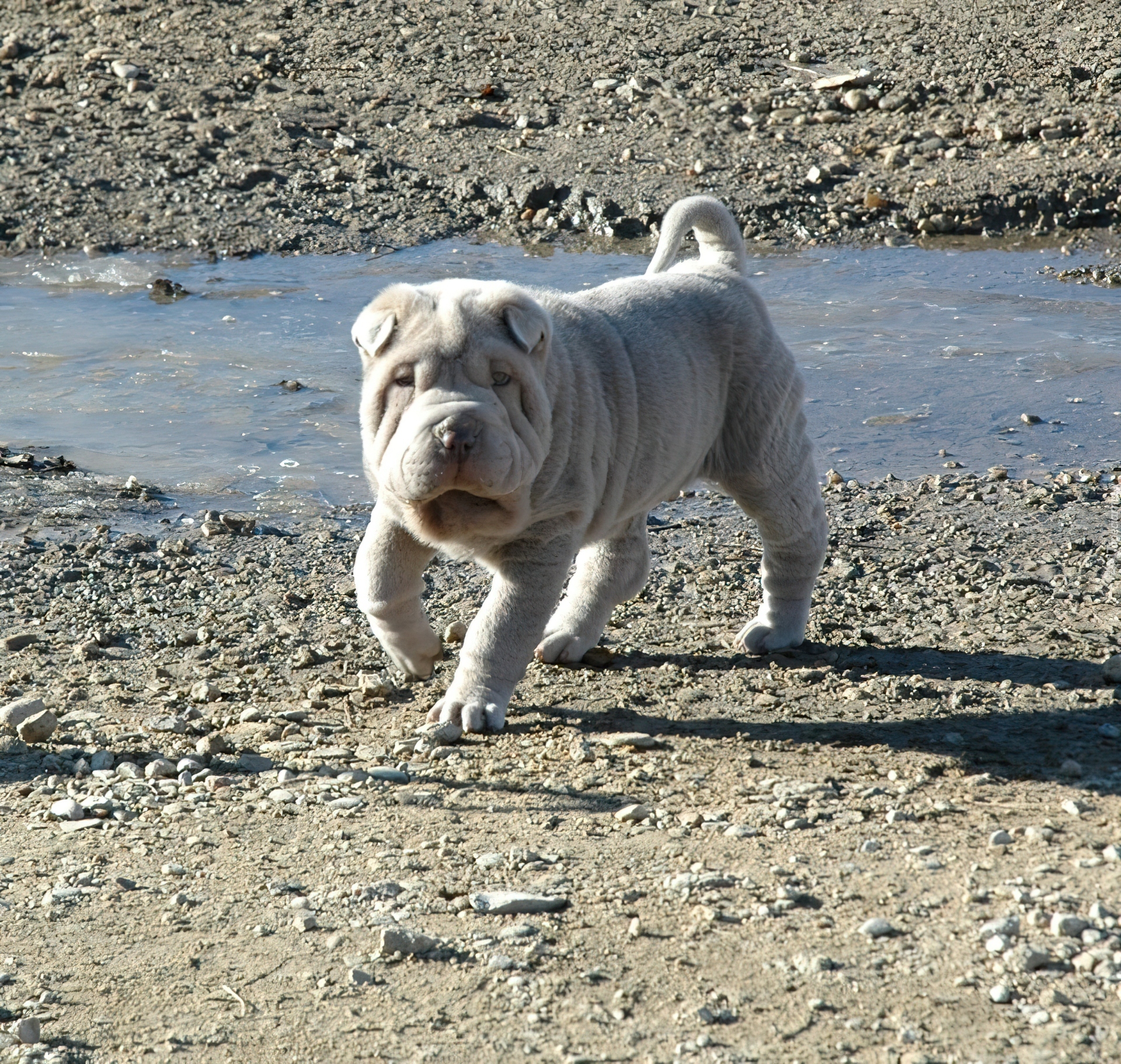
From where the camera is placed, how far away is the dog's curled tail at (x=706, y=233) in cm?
623

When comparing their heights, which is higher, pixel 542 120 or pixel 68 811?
pixel 542 120

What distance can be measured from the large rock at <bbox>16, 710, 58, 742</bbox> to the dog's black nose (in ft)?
5.80

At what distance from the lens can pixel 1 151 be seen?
45.2ft

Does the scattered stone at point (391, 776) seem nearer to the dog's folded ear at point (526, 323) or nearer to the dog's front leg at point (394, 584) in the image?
the dog's front leg at point (394, 584)

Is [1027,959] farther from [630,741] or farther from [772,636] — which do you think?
[772,636]

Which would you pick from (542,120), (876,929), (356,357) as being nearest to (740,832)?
(876,929)

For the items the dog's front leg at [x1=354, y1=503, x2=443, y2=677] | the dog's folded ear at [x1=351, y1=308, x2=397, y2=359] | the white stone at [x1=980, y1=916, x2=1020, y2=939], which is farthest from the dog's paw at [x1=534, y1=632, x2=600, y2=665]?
the white stone at [x1=980, y1=916, x2=1020, y2=939]

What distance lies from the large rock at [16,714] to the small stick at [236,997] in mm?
1949

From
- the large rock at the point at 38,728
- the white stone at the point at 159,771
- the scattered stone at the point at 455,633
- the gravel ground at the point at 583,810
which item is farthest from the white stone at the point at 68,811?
the scattered stone at the point at 455,633

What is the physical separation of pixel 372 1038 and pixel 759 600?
3.61m

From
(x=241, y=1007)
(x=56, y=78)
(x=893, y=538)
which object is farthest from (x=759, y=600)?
(x=56, y=78)

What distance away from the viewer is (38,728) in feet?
16.8

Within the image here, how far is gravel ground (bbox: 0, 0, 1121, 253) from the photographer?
496 inches

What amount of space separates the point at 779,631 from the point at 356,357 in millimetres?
4757
